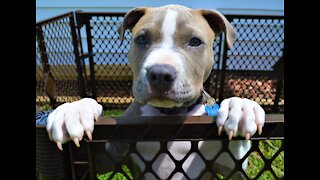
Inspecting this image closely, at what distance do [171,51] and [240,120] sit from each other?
401 mm

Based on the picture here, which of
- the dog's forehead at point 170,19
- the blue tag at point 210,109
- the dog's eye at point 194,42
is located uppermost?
the dog's forehead at point 170,19

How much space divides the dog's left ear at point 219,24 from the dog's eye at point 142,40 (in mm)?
283

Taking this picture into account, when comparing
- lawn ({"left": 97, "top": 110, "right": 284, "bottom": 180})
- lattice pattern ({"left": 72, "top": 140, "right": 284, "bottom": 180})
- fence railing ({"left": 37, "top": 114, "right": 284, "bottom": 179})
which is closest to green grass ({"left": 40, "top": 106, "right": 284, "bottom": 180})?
lawn ({"left": 97, "top": 110, "right": 284, "bottom": 180})

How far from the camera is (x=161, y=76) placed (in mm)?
1159

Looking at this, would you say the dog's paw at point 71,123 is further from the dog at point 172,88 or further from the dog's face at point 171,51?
the dog's face at point 171,51

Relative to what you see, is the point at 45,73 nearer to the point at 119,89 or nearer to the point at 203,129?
the point at 119,89

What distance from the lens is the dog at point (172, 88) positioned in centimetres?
96

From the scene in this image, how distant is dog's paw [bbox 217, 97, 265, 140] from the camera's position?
941 mm

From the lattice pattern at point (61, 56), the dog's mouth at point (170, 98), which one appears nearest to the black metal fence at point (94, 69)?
the lattice pattern at point (61, 56)

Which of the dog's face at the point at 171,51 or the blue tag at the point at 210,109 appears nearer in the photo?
the dog's face at the point at 171,51

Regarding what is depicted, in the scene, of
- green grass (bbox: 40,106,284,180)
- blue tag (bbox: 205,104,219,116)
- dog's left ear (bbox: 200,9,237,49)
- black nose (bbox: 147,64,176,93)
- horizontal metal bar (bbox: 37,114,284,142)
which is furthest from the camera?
green grass (bbox: 40,106,284,180)

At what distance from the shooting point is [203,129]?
0.93m

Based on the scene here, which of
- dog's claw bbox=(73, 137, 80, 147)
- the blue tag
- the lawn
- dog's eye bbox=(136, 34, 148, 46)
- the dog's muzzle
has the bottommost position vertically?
the lawn

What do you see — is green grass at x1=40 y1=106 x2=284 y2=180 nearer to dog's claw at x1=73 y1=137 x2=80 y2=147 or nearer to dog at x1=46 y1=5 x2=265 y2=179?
dog at x1=46 y1=5 x2=265 y2=179
